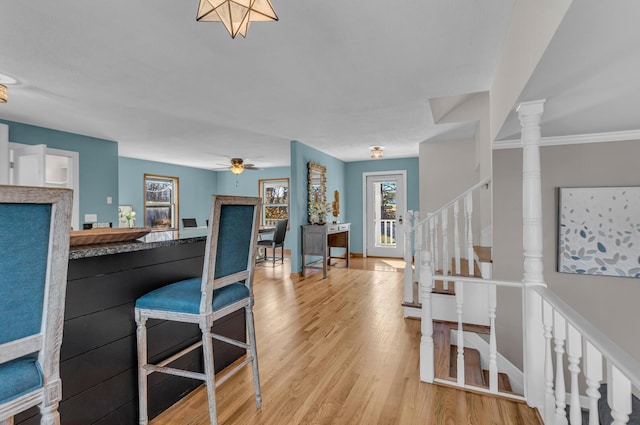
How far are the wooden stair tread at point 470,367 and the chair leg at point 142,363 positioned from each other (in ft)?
6.67

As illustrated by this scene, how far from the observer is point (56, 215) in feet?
2.86

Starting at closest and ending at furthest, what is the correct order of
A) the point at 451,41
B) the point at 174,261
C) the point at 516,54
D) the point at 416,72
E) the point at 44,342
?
the point at 44,342
the point at 516,54
the point at 174,261
the point at 451,41
the point at 416,72

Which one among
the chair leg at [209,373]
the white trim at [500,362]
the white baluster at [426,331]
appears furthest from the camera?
the white trim at [500,362]

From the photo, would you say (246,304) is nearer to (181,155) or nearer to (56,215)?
(56,215)

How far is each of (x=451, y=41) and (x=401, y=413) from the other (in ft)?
7.85

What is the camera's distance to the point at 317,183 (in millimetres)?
5992

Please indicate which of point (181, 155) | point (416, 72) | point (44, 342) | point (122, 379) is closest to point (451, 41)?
point (416, 72)

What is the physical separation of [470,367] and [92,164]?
5.61 metres

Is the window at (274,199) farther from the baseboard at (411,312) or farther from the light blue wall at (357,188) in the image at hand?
the baseboard at (411,312)

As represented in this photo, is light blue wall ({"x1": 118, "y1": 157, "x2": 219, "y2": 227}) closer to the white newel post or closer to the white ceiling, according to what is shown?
the white ceiling

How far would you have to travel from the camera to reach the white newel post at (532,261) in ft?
6.13

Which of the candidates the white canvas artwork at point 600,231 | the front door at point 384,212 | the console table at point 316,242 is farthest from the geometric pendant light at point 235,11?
the front door at point 384,212

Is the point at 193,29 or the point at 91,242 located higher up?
the point at 193,29

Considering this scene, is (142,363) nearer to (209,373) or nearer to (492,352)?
(209,373)
